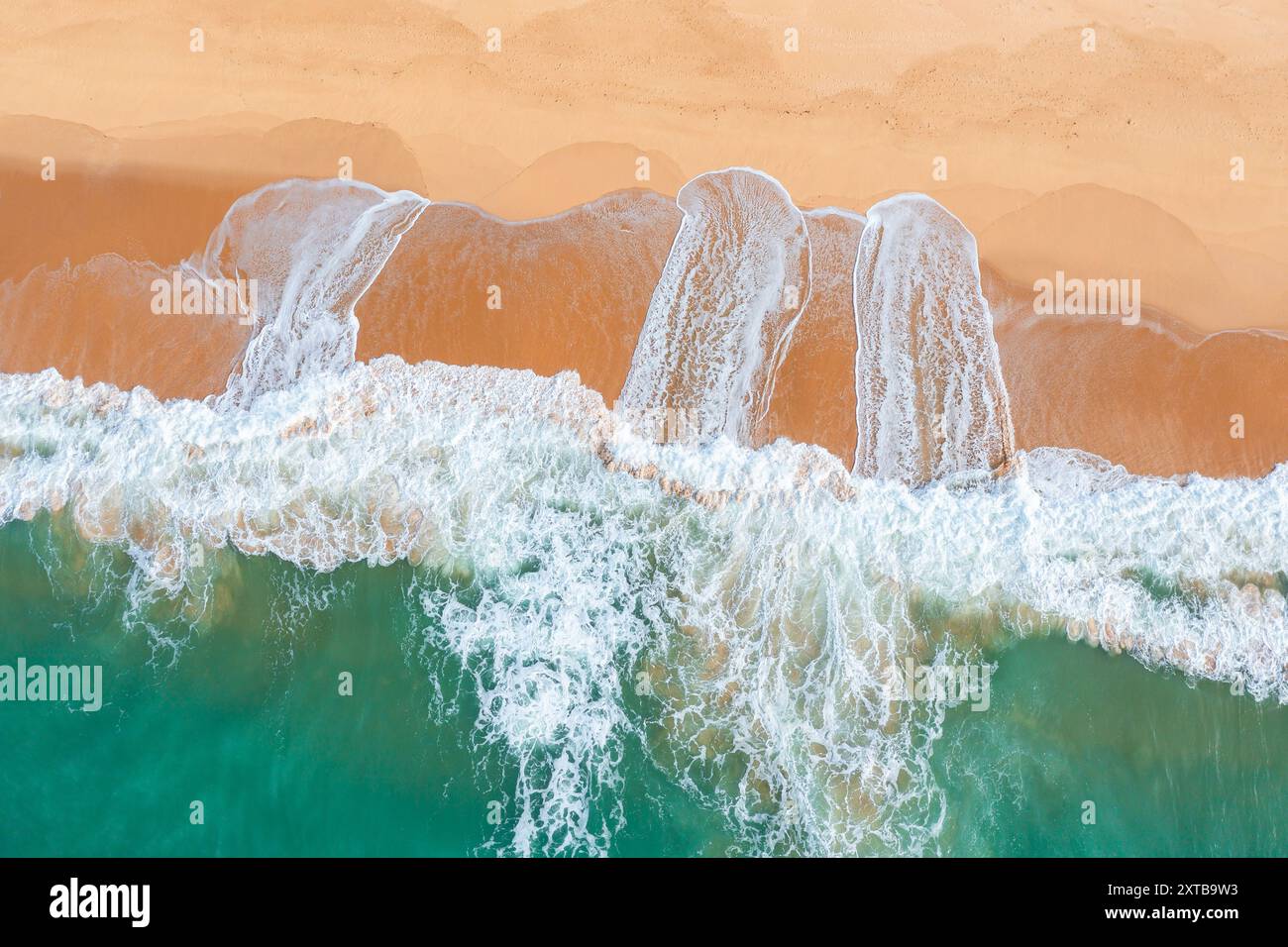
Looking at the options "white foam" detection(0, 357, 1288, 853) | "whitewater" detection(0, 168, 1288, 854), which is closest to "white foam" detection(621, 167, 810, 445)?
"whitewater" detection(0, 168, 1288, 854)

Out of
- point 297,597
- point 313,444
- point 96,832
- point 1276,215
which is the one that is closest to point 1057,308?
point 1276,215

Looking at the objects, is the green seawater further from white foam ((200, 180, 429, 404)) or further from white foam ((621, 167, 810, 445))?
white foam ((621, 167, 810, 445))

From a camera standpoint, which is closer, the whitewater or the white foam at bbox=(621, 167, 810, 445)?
the whitewater

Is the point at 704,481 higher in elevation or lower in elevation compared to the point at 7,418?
lower

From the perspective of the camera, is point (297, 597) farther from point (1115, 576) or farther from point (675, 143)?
point (1115, 576)

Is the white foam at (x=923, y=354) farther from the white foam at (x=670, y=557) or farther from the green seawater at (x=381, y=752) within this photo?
the green seawater at (x=381, y=752)

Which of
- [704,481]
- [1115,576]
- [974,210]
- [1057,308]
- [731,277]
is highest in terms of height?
[974,210]

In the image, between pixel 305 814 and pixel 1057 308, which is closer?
pixel 305 814
